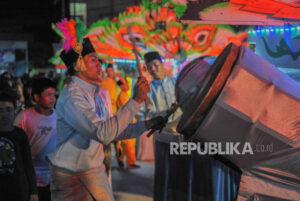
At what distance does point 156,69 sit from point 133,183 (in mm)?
2032

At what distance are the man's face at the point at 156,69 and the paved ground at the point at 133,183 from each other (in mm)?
1756

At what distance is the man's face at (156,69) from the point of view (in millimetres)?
6203

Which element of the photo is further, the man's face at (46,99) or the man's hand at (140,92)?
the man's face at (46,99)

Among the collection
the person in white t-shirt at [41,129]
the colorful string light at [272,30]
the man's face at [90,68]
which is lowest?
the person in white t-shirt at [41,129]

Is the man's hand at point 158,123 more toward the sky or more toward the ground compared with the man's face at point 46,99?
more toward the sky

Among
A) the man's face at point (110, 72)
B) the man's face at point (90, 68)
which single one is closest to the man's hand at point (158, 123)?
the man's face at point (90, 68)

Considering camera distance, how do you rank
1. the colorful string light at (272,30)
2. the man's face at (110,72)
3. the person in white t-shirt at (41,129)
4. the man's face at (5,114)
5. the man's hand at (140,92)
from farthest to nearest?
the man's face at (110,72) < the person in white t-shirt at (41,129) < the man's face at (5,114) < the colorful string light at (272,30) < the man's hand at (140,92)

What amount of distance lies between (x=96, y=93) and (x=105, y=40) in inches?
312

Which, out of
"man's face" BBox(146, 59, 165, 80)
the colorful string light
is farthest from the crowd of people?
"man's face" BBox(146, 59, 165, 80)

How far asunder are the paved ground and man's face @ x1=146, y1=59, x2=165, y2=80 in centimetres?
176

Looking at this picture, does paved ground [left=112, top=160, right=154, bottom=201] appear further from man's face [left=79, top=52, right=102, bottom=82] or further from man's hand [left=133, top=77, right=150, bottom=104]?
man's hand [left=133, top=77, right=150, bottom=104]

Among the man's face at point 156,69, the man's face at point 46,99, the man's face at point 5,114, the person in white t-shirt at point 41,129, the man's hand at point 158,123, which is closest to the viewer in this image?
the man's hand at point 158,123

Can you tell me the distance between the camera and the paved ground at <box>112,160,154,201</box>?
621 cm

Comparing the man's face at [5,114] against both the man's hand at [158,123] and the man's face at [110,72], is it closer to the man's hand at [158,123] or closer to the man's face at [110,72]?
the man's hand at [158,123]
